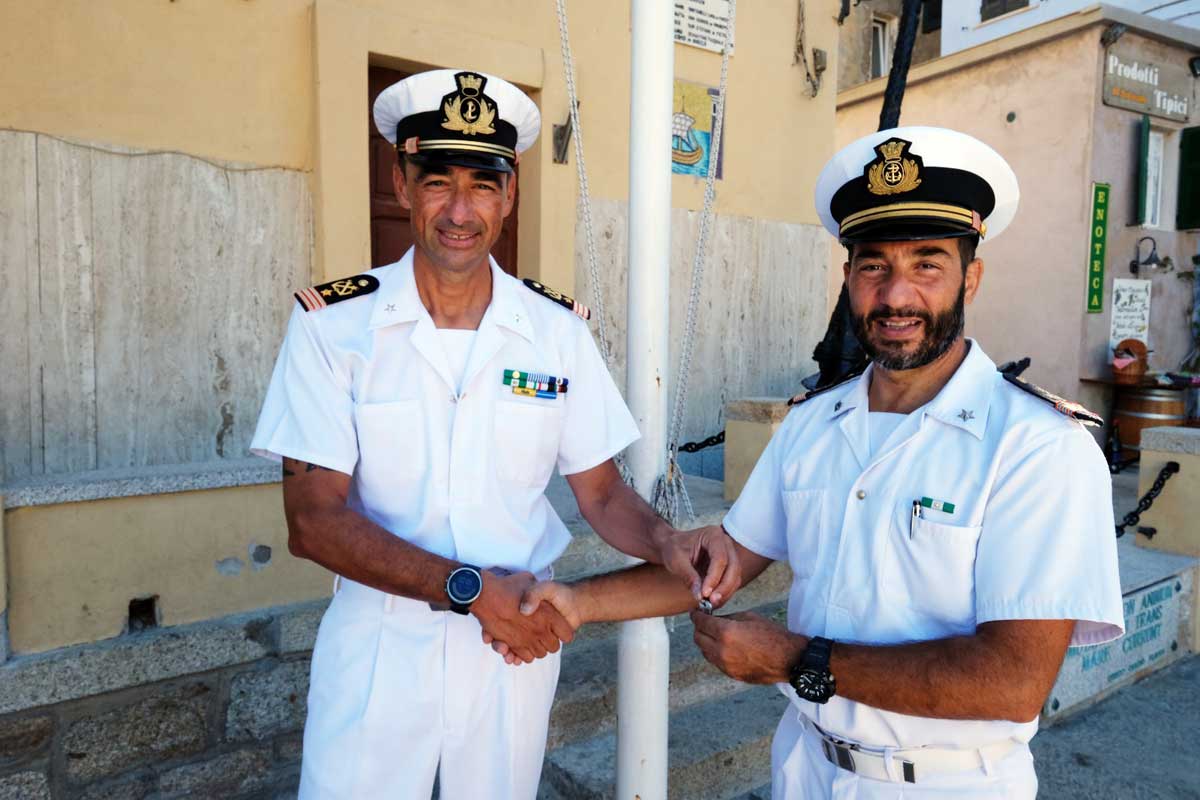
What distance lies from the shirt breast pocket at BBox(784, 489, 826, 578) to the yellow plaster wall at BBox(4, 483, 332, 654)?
1.80 metres

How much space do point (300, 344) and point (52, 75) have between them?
101 inches

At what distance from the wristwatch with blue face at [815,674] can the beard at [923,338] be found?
539mm

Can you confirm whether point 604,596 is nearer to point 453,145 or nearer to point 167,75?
point 453,145

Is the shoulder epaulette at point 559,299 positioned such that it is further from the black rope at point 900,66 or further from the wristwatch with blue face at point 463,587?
the black rope at point 900,66

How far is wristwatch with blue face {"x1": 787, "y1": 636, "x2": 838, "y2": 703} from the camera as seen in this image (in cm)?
144

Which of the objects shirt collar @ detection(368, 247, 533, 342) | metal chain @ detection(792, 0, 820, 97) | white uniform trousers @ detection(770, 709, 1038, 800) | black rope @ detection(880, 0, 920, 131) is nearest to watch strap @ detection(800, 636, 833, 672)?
white uniform trousers @ detection(770, 709, 1038, 800)

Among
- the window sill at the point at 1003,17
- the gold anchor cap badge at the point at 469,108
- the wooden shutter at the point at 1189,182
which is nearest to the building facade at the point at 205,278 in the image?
the gold anchor cap badge at the point at 469,108

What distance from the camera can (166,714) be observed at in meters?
2.66

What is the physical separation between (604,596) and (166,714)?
1.65 meters

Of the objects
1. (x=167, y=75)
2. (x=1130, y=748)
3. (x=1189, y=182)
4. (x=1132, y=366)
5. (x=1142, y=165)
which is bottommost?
(x=1130, y=748)

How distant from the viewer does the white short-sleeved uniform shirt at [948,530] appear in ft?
4.35

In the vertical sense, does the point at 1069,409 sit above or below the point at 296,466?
above

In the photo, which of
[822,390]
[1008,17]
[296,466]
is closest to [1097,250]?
[1008,17]

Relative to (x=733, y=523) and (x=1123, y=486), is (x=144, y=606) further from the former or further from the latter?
(x=1123, y=486)
